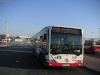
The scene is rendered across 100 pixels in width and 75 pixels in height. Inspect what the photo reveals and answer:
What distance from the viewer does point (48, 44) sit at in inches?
583

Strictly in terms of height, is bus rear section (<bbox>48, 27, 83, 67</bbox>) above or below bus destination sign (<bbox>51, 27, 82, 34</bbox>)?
below

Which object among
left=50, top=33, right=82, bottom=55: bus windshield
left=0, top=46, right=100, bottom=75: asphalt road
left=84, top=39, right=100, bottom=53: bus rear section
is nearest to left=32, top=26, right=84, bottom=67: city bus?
left=50, top=33, right=82, bottom=55: bus windshield

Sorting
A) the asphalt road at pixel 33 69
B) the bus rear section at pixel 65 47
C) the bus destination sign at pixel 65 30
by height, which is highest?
the bus destination sign at pixel 65 30

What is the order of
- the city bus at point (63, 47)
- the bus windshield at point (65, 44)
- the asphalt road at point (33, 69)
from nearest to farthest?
1. the asphalt road at point (33, 69)
2. the city bus at point (63, 47)
3. the bus windshield at point (65, 44)

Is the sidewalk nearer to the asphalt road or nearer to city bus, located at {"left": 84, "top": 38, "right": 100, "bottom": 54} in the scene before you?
the asphalt road

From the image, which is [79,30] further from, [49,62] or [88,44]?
[88,44]

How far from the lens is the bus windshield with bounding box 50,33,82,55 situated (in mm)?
14727

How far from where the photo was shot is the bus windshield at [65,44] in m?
14.7

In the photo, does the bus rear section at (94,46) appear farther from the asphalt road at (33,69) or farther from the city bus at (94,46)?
the asphalt road at (33,69)

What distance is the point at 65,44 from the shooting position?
14.8 m

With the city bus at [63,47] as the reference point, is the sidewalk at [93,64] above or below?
below

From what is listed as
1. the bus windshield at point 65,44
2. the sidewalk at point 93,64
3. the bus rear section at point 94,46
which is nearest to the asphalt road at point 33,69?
the sidewalk at point 93,64

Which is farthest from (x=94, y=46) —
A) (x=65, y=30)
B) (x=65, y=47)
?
(x=65, y=47)

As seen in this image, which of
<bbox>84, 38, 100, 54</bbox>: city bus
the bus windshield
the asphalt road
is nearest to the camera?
the asphalt road
